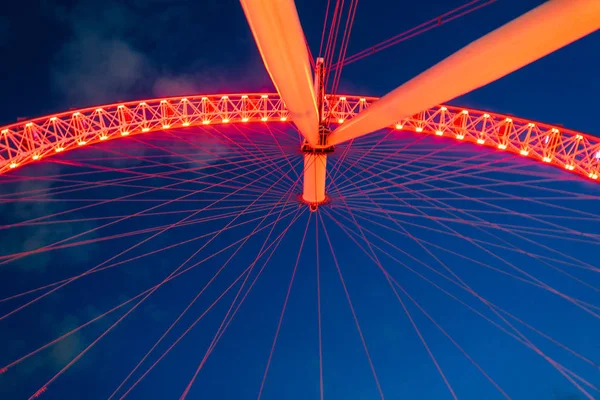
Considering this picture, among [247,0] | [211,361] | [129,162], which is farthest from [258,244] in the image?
[247,0]

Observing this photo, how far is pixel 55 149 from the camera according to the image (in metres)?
16.8

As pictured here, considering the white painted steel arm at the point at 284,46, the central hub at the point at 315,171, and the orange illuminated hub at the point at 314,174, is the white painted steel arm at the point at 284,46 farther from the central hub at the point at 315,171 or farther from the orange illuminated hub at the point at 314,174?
the orange illuminated hub at the point at 314,174

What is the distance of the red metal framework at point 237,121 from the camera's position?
53.0ft

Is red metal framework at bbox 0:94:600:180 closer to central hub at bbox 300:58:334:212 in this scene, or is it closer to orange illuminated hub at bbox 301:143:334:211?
central hub at bbox 300:58:334:212

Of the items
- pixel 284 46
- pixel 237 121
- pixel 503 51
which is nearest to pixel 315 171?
pixel 284 46

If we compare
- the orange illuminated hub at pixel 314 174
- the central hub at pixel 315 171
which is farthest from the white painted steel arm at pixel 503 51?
the orange illuminated hub at pixel 314 174

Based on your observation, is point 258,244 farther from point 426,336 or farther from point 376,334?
point 426,336

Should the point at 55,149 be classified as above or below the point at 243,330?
above

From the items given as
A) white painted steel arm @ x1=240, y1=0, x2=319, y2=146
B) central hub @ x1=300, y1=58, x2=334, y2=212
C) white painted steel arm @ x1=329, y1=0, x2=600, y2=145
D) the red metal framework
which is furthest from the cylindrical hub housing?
white painted steel arm @ x1=329, y1=0, x2=600, y2=145

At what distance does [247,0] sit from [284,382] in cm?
2100

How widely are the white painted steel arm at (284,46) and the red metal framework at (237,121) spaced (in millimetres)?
8838

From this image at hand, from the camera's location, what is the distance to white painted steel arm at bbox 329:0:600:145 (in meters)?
4.46

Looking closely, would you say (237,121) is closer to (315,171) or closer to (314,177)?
(314,177)

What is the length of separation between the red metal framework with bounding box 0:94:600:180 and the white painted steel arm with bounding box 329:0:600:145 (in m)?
9.46
